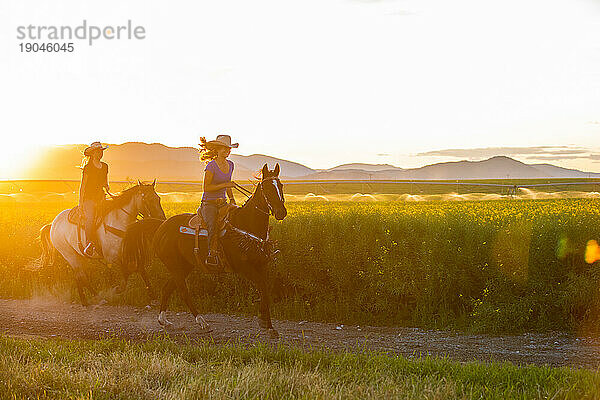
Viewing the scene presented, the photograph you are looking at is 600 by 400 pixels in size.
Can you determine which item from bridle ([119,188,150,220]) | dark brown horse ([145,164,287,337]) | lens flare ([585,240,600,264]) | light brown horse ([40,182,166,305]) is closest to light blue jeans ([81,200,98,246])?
light brown horse ([40,182,166,305])

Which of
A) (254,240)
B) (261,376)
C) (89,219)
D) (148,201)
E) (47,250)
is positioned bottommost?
(261,376)

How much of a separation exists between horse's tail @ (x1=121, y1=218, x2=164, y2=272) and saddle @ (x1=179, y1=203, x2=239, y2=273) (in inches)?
83.0

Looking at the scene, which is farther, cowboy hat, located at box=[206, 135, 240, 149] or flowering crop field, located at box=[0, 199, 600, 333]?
flowering crop field, located at box=[0, 199, 600, 333]

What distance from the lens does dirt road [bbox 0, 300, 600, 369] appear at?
33.3 feet

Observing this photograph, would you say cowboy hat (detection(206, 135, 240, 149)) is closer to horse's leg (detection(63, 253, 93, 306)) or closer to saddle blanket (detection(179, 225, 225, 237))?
saddle blanket (detection(179, 225, 225, 237))

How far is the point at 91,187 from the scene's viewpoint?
540 inches

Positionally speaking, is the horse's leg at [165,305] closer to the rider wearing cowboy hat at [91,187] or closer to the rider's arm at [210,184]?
the rider's arm at [210,184]

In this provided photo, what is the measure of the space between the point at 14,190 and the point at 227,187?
47735 mm

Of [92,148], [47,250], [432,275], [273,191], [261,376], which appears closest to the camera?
[261,376]

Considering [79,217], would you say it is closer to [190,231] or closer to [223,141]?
[190,231]

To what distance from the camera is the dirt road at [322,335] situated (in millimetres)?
10148

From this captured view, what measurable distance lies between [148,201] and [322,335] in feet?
16.1

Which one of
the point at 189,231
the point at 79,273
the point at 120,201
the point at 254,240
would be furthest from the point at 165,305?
the point at 79,273

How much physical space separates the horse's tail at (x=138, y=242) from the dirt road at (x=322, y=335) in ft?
3.77
